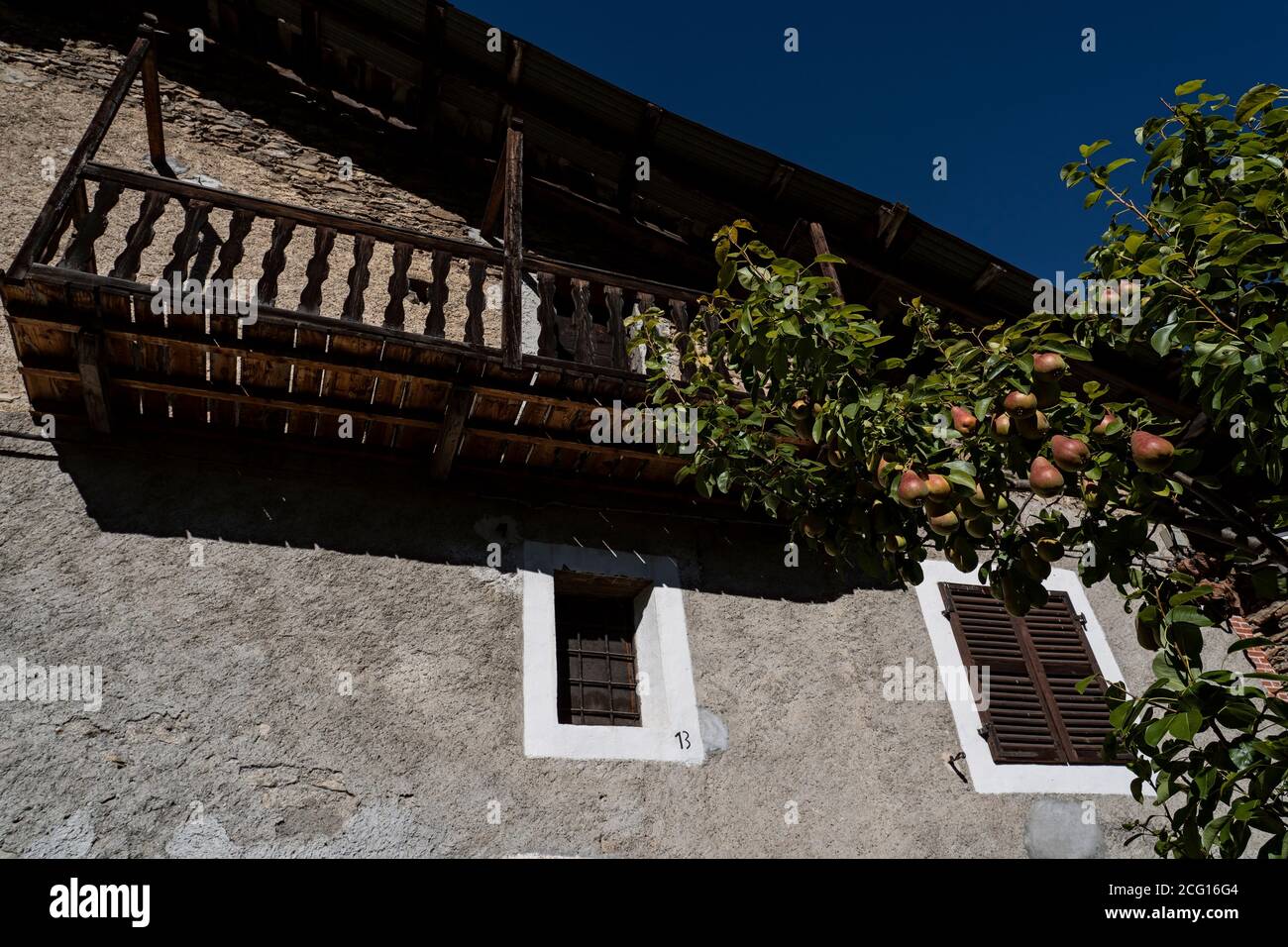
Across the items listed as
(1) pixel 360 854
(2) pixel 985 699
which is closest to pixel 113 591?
(1) pixel 360 854

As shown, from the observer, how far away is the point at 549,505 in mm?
5879

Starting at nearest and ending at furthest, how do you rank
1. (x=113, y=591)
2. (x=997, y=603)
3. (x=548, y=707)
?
(x=113, y=591), (x=548, y=707), (x=997, y=603)

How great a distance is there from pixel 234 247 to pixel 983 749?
5261 mm

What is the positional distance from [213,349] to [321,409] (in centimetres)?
64

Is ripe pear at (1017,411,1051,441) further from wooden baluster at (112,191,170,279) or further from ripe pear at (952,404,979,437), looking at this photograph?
wooden baluster at (112,191,170,279)

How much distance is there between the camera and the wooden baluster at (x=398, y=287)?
518 centimetres

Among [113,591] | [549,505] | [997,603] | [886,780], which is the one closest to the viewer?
[113,591]

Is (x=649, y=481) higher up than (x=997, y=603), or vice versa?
(x=649, y=481)

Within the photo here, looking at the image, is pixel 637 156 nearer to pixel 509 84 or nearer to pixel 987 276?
pixel 509 84

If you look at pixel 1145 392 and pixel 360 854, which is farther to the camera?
pixel 1145 392

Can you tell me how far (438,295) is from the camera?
540 centimetres

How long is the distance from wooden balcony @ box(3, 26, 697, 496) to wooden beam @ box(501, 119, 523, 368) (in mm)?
12

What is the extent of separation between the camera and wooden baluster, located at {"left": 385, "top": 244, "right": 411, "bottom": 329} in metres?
5.18

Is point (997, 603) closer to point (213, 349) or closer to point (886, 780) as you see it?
point (886, 780)
